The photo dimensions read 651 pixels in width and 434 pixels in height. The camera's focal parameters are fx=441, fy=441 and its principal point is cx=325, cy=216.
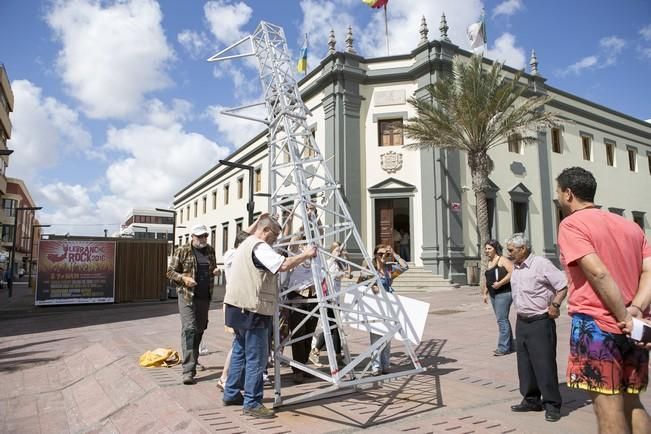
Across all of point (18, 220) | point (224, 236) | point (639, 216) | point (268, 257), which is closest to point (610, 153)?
point (639, 216)

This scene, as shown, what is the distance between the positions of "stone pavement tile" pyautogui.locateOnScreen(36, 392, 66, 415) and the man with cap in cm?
154

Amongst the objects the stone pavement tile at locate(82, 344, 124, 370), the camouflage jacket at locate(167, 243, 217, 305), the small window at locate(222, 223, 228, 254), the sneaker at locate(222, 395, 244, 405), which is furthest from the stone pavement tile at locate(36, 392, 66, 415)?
the small window at locate(222, 223, 228, 254)

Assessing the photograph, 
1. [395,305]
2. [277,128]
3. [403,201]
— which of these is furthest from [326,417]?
[403,201]

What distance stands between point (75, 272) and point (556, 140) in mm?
23584

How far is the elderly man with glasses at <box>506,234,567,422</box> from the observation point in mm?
3861

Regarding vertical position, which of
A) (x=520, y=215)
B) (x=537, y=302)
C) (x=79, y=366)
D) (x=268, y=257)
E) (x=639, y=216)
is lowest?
(x=79, y=366)

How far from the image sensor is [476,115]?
15516 mm

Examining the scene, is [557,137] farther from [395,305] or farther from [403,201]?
[395,305]

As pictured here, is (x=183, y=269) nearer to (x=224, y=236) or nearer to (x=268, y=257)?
(x=268, y=257)

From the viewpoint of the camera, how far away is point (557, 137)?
23.7m

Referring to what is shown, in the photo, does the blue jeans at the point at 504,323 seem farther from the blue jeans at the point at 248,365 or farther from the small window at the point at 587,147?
the small window at the point at 587,147

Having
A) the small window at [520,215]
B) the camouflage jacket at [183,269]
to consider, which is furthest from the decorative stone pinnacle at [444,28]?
the camouflage jacket at [183,269]

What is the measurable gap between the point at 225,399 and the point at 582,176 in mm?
3397

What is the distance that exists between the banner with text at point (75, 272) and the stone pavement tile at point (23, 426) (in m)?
12.5
